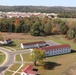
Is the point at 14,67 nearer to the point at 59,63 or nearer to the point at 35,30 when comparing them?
the point at 59,63

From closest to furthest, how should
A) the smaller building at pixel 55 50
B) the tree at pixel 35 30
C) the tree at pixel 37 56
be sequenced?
the tree at pixel 37 56 < the smaller building at pixel 55 50 < the tree at pixel 35 30

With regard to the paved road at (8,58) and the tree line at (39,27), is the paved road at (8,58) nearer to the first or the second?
the paved road at (8,58)

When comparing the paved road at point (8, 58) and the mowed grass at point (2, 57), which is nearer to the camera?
the paved road at point (8, 58)

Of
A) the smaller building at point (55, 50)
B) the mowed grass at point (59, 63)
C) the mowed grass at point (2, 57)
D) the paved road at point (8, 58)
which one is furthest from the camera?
the smaller building at point (55, 50)

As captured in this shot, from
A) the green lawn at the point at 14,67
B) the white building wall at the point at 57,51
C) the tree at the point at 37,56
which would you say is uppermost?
the tree at the point at 37,56

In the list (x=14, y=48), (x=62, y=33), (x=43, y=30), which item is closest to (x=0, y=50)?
(x=14, y=48)

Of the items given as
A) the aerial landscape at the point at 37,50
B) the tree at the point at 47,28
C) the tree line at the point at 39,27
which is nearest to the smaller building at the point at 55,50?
the aerial landscape at the point at 37,50

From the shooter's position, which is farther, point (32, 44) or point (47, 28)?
point (47, 28)

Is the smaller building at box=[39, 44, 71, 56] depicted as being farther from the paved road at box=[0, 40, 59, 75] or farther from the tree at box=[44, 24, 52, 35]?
the tree at box=[44, 24, 52, 35]

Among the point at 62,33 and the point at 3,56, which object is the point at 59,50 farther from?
the point at 62,33

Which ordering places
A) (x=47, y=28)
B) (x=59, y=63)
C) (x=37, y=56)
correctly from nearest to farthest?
(x=37, y=56), (x=59, y=63), (x=47, y=28)

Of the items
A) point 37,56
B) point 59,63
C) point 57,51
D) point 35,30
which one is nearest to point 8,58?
point 37,56
